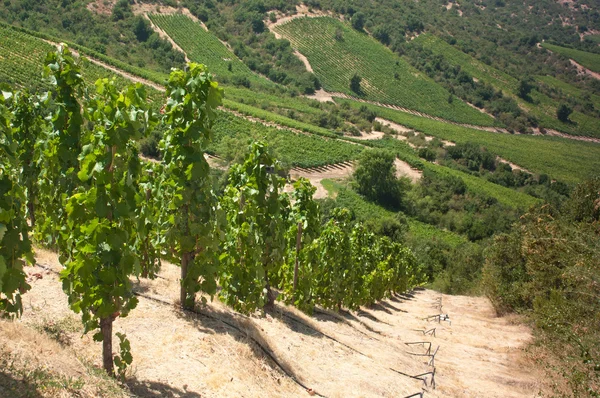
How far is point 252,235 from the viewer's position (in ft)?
34.0

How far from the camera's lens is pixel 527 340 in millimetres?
17828

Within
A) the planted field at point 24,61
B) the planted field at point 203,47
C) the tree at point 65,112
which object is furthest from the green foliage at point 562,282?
the planted field at point 203,47

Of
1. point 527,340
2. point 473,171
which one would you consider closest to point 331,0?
point 473,171

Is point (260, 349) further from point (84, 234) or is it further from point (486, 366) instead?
point (486, 366)

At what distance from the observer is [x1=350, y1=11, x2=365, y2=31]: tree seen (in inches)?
6181

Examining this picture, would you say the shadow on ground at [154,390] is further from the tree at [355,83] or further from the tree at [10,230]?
the tree at [355,83]

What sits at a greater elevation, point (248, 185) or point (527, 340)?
point (248, 185)

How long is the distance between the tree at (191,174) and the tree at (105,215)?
2.05m

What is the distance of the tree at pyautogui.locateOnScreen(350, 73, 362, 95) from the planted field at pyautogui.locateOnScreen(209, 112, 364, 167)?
47349 millimetres

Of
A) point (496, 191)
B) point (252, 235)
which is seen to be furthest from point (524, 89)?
point (252, 235)

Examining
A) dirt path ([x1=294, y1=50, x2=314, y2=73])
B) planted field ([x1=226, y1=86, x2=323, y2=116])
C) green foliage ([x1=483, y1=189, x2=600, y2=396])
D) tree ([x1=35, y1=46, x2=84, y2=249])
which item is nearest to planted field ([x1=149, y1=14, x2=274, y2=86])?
planted field ([x1=226, y1=86, x2=323, y2=116])

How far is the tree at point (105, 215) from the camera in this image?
→ 533 cm

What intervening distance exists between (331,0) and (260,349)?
6889 inches

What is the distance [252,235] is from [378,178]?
57563 millimetres
